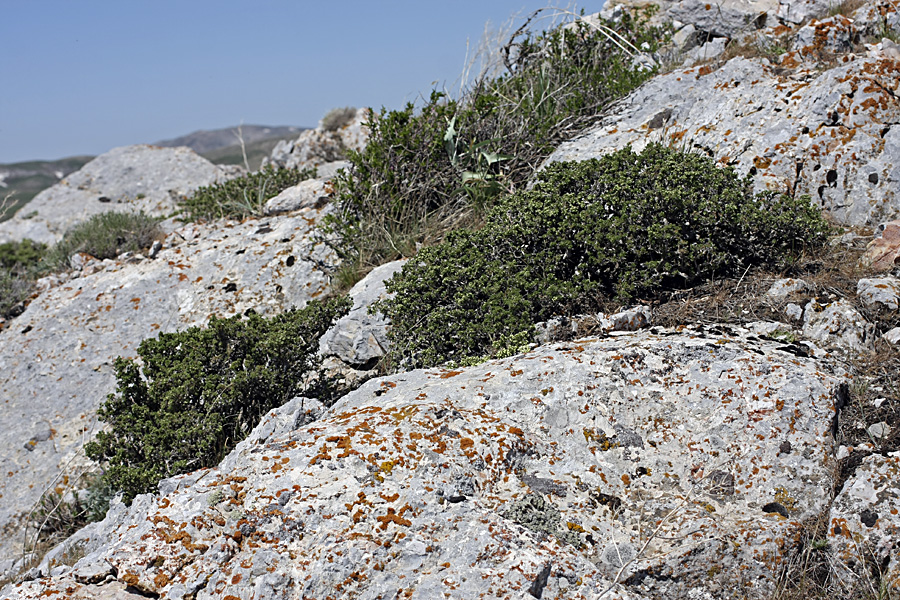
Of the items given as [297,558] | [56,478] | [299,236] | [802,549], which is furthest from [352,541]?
[299,236]

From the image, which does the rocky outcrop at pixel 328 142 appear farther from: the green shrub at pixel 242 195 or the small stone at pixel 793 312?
the small stone at pixel 793 312

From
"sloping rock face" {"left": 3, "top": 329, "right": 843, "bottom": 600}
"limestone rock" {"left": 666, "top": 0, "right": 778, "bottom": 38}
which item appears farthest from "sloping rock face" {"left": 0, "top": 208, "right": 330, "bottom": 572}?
"limestone rock" {"left": 666, "top": 0, "right": 778, "bottom": 38}

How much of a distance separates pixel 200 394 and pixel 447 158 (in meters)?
3.81

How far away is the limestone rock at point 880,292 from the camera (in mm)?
3877

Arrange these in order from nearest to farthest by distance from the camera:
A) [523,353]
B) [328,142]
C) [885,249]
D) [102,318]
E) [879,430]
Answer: [879,430] < [523,353] < [885,249] < [102,318] < [328,142]

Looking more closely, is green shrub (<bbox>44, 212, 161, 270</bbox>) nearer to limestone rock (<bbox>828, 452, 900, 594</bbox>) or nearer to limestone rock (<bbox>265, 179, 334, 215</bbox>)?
limestone rock (<bbox>265, 179, 334, 215</bbox>)

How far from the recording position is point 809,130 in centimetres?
531

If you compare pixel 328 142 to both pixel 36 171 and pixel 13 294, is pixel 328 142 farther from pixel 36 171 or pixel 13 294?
pixel 36 171

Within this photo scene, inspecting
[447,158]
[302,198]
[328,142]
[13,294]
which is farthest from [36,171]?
[447,158]

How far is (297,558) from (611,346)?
2.10m

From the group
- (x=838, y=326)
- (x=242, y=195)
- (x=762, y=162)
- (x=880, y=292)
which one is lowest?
(x=838, y=326)

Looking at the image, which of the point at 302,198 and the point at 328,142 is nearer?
the point at 302,198

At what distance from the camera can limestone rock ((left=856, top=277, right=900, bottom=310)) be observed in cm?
388

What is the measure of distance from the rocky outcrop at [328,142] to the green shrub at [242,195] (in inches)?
97.5
